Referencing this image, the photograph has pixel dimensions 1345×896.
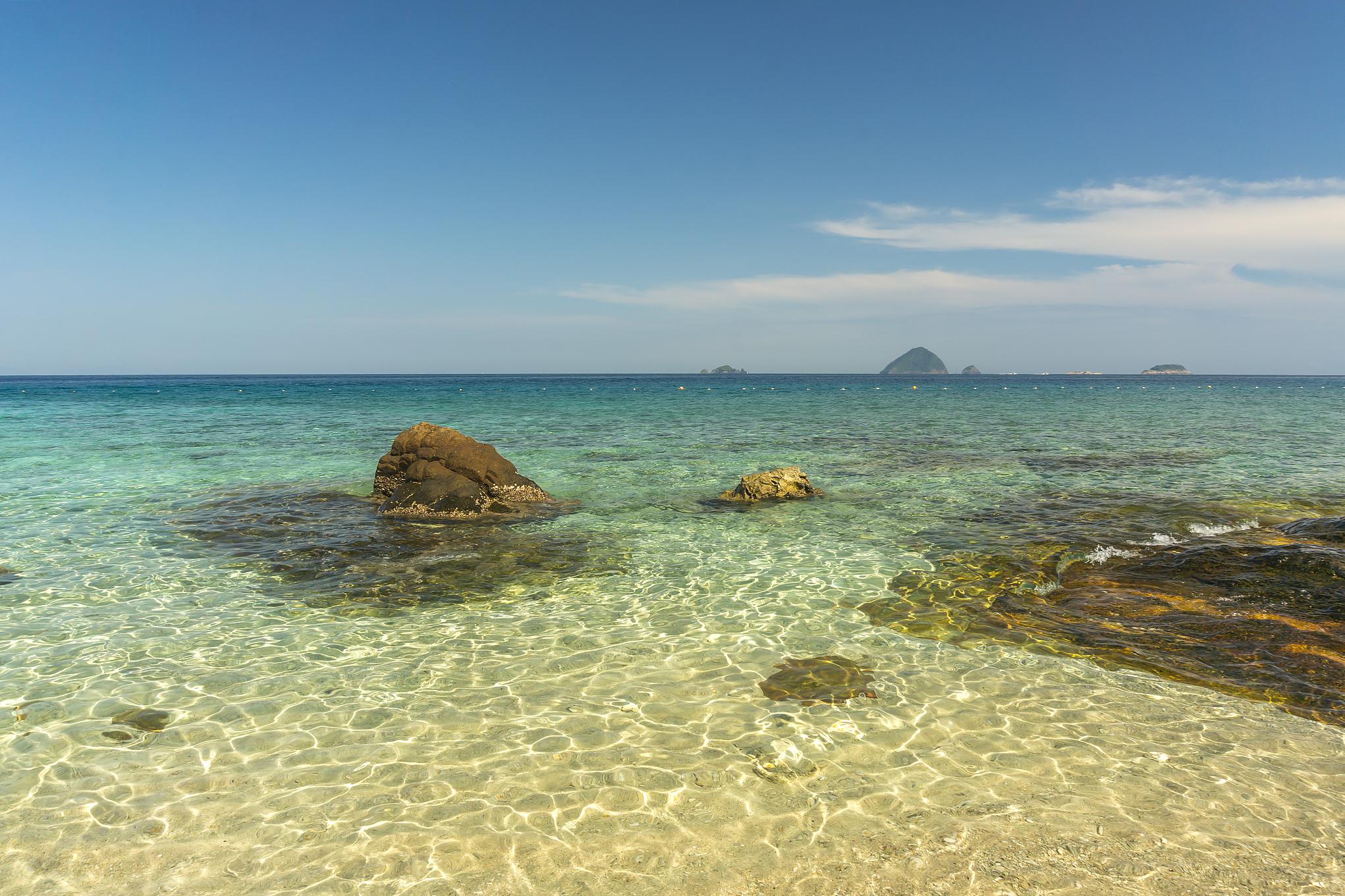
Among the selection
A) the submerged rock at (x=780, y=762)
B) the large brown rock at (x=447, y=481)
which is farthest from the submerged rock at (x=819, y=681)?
the large brown rock at (x=447, y=481)

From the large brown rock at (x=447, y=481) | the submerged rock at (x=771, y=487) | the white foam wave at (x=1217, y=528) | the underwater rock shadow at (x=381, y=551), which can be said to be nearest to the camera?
the underwater rock shadow at (x=381, y=551)

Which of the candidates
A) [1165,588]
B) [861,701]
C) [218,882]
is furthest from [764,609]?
[218,882]

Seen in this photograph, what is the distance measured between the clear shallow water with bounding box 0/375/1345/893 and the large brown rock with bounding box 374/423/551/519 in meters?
1.24

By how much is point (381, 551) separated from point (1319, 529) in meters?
17.6

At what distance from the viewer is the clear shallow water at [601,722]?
16.8 ft

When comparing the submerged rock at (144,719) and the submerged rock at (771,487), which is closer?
the submerged rock at (144,719)

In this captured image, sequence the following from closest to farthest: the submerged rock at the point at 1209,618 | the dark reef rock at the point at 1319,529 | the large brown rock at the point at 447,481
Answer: the submerged rock at the point at 1209,618 → the dark reef rock at the point at 1319,529 → the large brown rock at the point at 447,481

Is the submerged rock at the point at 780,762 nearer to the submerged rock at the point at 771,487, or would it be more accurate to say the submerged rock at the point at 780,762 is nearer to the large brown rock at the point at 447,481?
the large brown rock at the point at 447,481

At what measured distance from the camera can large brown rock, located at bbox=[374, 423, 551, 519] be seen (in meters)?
16.5

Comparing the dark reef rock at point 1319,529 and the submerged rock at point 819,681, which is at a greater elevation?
the dark reef rock at point 1319,529

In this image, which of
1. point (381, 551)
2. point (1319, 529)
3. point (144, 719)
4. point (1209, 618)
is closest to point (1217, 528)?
point (1319, 529)

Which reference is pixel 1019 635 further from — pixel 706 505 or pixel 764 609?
pixel 706 505

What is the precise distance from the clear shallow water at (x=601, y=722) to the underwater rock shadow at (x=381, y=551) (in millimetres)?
93

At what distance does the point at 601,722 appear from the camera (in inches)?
280
